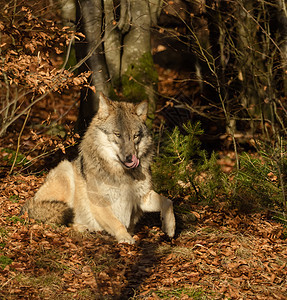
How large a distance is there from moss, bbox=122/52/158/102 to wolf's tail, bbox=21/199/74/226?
12.7ft

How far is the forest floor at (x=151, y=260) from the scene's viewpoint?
4.59m

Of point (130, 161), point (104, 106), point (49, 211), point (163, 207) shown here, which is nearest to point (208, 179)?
point (163, 207)

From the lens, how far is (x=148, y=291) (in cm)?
460

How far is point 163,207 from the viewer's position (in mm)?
6199

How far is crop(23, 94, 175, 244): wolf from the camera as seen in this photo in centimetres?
603

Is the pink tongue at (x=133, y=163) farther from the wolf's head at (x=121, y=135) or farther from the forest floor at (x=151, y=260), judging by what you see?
the forest floor at (x=151, y=260)

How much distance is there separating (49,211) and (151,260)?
197 centimetres

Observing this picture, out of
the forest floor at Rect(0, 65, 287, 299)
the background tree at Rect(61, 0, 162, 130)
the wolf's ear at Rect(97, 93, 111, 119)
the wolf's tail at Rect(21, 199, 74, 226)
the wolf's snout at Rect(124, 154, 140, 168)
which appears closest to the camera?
the forest floor at Rect(0, 65, 287, 299)

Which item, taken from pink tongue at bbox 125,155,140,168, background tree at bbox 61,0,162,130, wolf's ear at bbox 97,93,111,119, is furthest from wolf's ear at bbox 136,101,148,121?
background tree at bbox 61,0,162,130

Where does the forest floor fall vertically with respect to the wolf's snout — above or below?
below

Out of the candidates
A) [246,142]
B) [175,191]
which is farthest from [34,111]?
[175,191]

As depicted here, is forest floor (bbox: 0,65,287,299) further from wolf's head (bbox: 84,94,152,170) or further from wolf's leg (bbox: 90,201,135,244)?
wolf's head (bbox: 84,94,152,170)

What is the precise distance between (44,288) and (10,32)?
15.1 ft

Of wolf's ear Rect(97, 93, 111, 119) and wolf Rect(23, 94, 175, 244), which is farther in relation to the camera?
wolf's ear Rect(97, 93, 111, 119)
